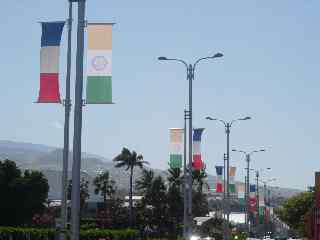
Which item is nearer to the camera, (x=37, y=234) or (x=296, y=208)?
(x=37, y=234)

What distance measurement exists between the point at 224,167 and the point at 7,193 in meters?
31.1

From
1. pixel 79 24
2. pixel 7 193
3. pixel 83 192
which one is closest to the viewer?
pixel 79 24

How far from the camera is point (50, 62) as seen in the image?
93.2 feet

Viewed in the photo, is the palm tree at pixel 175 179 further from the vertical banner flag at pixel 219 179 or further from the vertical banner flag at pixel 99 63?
the vertical banner flag at pixel 99 63

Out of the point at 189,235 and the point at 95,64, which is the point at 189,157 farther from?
Answer: the point at 95,64

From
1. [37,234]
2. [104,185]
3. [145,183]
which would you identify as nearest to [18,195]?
[37,234]

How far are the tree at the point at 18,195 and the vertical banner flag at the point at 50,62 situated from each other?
62.8 metres

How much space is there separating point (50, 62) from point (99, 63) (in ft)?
22.0

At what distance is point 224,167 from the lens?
71.1 meters

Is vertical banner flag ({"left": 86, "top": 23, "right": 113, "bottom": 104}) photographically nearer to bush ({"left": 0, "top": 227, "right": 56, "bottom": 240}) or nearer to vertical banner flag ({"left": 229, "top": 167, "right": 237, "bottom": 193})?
bush ({"left": 0, "top": 227, "right": 56, "bottom": 240})

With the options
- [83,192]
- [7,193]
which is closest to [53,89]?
[7,193]

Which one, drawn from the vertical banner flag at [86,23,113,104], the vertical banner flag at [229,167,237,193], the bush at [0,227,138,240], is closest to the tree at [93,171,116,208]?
the bush at [0,227,138,240]

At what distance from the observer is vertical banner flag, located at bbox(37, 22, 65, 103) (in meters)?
27.8

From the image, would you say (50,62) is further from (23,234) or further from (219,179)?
(219,179)
